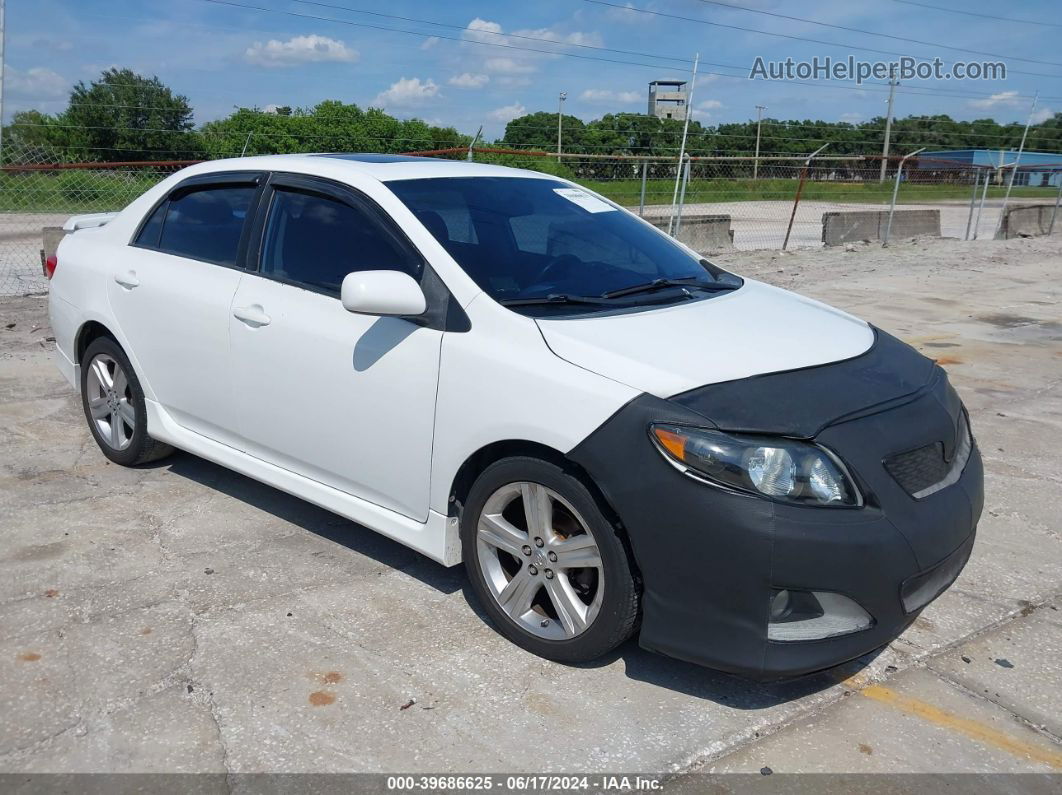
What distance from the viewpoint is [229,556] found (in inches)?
159

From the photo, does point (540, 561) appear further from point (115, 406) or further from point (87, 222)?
point (87, 222)

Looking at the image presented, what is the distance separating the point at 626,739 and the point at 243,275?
2.55 metres

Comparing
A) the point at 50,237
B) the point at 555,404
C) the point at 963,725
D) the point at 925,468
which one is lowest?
the point at 963,725

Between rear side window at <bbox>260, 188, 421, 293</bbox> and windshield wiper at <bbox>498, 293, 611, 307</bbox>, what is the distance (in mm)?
409

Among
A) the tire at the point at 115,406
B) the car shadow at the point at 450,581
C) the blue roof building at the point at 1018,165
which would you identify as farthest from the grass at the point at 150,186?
the car shadow at the point at 450,581

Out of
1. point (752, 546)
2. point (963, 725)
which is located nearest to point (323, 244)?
point (752, 546)

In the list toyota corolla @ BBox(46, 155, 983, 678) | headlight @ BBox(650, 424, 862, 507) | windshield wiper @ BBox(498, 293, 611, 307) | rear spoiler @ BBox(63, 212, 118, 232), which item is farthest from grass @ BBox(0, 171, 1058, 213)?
headlight @ BBox(650, 424, 862, 507)

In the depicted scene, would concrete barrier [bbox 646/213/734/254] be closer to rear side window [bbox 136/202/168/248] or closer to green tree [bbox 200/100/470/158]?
green tree [bbox 200/100/470/158]

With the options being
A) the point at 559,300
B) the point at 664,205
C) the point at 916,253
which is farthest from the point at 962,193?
the point at 559,300

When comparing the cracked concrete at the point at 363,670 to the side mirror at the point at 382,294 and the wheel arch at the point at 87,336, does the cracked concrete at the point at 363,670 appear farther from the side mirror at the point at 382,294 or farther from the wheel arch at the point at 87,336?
the side mirror at the point at 382,294

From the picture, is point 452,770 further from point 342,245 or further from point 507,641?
point 342,245

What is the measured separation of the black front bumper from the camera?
8.79 feet

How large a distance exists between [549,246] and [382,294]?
89cm

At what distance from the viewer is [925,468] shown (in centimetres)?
303
